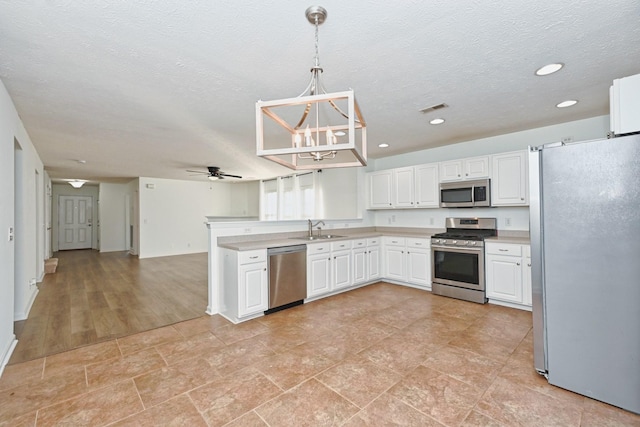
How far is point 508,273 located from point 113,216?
35.8 feet

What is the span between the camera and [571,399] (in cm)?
194

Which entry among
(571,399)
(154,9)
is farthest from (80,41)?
(571,399)

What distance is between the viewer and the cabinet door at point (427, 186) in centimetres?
468

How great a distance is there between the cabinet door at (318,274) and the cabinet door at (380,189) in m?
1.75

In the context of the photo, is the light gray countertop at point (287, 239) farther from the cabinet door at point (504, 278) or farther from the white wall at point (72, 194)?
the white wall at point (72, 194)

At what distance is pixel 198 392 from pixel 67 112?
326 centimetres

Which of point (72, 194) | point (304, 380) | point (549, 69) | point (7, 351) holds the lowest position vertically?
point (304, 380)

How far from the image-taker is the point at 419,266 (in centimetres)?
460

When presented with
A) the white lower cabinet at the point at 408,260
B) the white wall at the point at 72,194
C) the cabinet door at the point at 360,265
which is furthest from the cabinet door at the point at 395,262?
the white wall at the point at 72,194

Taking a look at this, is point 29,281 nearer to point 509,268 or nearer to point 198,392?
point 198,392

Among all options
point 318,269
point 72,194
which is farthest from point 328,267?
point 72,194

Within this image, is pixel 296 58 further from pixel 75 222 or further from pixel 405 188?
pixel 75 222

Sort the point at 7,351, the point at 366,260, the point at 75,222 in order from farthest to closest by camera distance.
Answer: the point at 75,222, the point at 366,260, the point at 7,351

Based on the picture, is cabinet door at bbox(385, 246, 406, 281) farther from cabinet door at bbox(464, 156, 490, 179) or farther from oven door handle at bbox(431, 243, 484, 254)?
cabinet door at bbox(464, 156, 490, 179)
